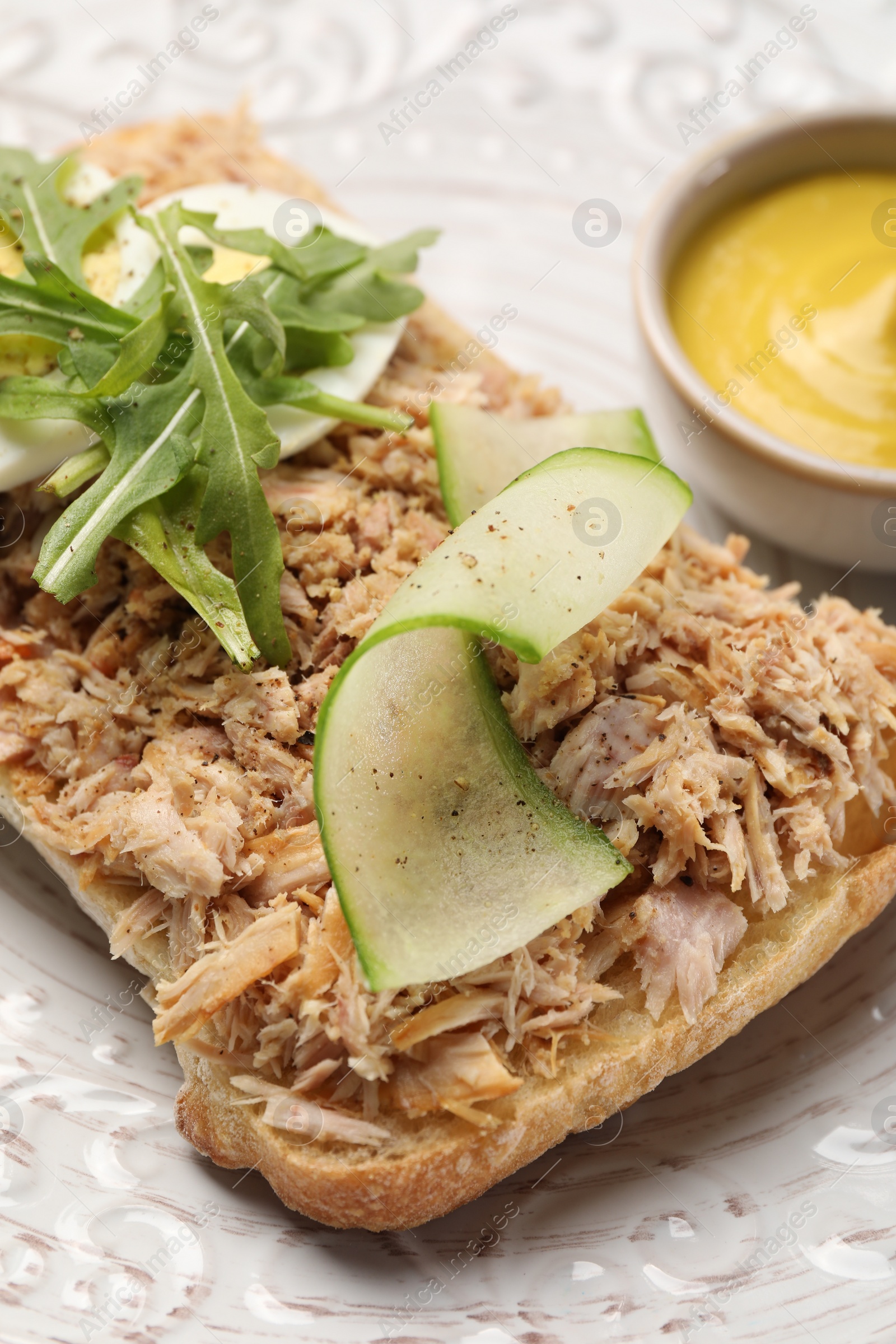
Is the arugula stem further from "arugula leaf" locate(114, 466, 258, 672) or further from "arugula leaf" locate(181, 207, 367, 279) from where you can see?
"arugula leaf" locate(181, 207, 367, 279)

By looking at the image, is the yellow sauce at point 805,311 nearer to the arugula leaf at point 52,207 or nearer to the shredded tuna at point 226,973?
the arugula leaf at point 52,207

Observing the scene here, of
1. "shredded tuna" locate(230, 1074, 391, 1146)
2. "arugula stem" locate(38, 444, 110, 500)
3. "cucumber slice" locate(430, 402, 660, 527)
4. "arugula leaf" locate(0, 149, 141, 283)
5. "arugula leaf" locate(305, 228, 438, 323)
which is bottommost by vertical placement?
"shredded tuna" locate(230, 1074, 391, 1146)

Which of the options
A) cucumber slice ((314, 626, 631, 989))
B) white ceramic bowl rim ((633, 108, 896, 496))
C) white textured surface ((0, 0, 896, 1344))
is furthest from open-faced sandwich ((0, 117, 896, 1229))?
white ceramic bowl rim ((633, 108, 896, 496))


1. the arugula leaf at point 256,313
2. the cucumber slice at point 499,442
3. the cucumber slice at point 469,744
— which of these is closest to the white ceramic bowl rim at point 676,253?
the cucumber slice at point 499,442

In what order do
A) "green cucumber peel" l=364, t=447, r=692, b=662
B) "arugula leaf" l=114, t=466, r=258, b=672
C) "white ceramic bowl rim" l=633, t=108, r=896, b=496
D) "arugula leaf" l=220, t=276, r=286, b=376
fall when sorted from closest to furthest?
"green cucumber peel" l=364, t=447, r=692, b=662
"arugula leaf" l=114, t=466, r=258, b=672
"arugula leaf" l=220, t=276, r=286, b=376
"white ceramic bowl rim" l=633, t=108, r=896, b=496

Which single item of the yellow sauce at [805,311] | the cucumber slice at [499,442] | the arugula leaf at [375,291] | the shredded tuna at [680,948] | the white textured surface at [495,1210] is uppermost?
the arugula leaf at [375,291]

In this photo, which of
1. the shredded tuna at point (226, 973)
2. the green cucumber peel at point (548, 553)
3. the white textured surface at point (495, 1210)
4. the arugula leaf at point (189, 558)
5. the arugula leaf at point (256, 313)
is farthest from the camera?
the arugula leaf at point (256, 313)

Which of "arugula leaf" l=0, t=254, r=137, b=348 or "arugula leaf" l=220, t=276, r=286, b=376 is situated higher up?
"arugula leaf" l=0, t=254, r=137, b=348

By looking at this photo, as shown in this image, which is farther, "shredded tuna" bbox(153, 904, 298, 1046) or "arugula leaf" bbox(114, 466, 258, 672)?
"arugula leaf" bbox(114, 466, 258, 672)
